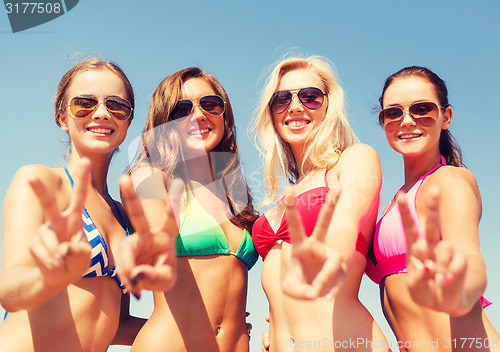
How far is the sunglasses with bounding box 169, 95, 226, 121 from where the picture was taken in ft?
14.3

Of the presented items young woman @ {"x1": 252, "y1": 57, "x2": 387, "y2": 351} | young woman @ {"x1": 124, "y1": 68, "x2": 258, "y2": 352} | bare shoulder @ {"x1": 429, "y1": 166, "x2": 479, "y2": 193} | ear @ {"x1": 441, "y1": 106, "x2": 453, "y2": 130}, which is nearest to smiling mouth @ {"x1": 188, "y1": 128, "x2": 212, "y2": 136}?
young woman @ {"x1": 124, "y1": 68, "x2": 258, "y2": 352}

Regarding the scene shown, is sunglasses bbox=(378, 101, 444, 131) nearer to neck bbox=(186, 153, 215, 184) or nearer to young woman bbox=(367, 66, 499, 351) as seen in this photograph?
young woman bbox=(367, 66, 499, 351)

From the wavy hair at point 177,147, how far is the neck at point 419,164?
1599 millimetres

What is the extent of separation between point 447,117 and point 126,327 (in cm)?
386

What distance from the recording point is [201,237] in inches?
154

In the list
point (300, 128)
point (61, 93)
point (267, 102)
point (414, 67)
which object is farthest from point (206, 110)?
point (414, 67)

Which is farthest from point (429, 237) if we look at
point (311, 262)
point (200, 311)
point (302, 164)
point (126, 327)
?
point (126, 327)

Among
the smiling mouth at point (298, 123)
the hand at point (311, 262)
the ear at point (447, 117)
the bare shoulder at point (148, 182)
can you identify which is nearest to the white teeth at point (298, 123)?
the smiling mouth at point (298, 123)

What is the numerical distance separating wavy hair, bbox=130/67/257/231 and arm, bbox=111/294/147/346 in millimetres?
1438

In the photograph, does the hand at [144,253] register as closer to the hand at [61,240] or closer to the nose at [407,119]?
the hand at [61,240]

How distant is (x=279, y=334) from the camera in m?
3.63

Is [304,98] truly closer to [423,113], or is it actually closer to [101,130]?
[423,113]

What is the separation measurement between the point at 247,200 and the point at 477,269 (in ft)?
8.54

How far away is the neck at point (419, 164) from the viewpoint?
3916mm
